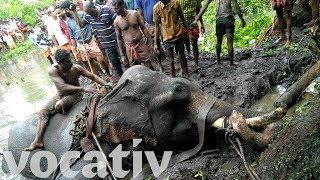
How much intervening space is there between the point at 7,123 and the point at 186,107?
263 inches

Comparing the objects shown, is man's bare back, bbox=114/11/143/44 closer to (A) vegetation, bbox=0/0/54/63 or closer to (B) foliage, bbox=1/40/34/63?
(B) foliage, bbox=1/40/34/63

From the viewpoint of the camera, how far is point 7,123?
10.1 meters

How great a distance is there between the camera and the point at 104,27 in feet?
26.8

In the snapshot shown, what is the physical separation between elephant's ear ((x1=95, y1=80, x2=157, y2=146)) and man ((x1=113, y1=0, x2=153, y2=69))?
2.51m

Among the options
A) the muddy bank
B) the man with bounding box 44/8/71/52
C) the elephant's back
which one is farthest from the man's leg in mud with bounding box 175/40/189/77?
the man with bounding box 44/8/71/52

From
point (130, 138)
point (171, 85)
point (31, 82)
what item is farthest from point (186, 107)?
point (31, 82)

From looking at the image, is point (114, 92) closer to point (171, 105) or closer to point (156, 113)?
point (156, 113)

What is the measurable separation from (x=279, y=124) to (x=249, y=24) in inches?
241

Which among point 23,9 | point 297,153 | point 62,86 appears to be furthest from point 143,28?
point 23,9

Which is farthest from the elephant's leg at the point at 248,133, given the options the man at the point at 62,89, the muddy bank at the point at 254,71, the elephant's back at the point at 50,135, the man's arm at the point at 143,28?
the man's arm at the point at 143,28

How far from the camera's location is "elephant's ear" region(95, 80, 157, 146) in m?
4.90

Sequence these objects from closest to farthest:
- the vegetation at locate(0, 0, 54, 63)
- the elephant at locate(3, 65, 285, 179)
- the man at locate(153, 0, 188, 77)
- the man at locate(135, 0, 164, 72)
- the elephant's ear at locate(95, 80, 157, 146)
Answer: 1. the elephant at locate(3, 65, 285, 179)
2. the elephant's ear at locate(95, 80, 157, 146)
3. the man at locate(153, 0, 188, 77)
4. the man at locate(135, 0, 164, 72)
5. the vegetation at locate(0, 0, 54, 63)

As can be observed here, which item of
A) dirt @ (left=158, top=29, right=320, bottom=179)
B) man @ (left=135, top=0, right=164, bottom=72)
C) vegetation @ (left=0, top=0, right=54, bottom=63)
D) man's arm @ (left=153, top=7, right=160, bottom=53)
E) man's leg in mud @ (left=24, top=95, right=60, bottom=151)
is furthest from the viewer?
vegetation @ (left=0, top=0, right=54, bottom=63)

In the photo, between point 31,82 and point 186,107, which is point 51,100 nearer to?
point 186,107
